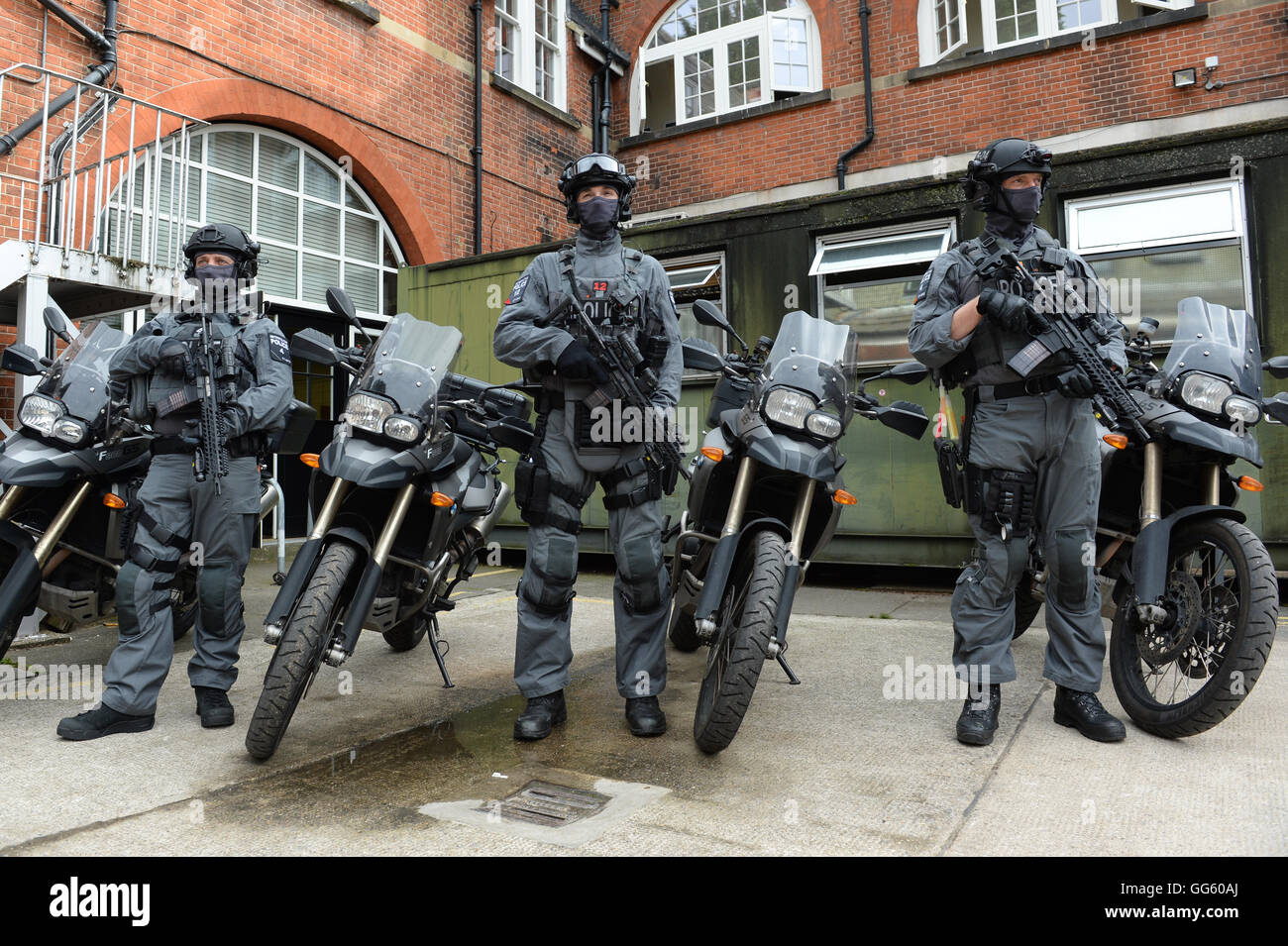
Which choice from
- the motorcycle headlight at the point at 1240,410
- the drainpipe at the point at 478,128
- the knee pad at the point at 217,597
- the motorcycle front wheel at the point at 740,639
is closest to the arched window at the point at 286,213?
the drainpipe at the point at 478,128

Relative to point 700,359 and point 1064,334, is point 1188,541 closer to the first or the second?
point 1064,334

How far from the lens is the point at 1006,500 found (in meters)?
3.03

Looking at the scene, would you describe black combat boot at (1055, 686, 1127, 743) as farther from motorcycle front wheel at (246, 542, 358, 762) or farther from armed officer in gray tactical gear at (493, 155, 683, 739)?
motorcycle front wheel at (246, 542, 358, 762)

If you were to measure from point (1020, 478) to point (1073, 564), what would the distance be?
33 centimetres

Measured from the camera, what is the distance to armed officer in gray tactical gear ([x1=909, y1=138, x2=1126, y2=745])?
303 centimetres

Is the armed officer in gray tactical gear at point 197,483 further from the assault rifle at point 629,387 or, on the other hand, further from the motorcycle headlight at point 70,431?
the assault rifle at point 629,387

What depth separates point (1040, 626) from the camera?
4934 mm

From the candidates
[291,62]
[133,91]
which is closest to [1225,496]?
[133,91]

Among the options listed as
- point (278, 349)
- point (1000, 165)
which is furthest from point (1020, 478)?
point (278, 349)

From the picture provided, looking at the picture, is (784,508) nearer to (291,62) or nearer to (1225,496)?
(1225,496)

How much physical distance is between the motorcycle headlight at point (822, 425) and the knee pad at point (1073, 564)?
0.83 meters

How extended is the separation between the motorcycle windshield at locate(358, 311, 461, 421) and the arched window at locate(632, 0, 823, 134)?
9616 millimetres

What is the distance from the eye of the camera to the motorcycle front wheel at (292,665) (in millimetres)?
2656
